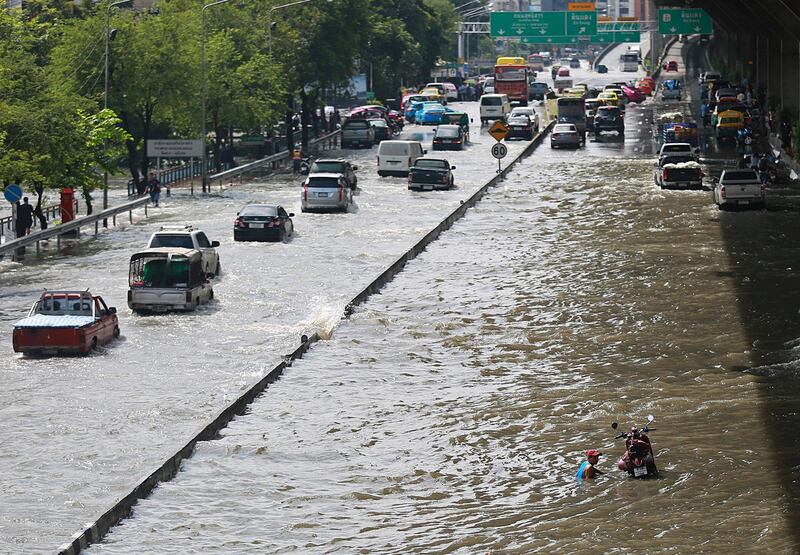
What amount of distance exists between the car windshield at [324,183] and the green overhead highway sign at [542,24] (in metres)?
86.0

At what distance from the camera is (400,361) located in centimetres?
3284

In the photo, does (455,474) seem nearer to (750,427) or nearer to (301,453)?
(301,453)

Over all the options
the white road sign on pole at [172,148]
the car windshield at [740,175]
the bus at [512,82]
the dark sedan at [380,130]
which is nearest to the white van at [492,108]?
the dark sedan at [380,130]

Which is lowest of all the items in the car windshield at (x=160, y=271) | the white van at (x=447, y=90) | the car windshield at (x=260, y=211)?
the car windshield at (x=160, y=271)

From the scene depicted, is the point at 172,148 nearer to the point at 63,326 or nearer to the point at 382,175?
the point at 382,175

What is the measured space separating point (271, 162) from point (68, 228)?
104 ft

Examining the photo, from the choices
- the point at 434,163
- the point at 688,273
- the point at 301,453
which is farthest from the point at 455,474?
the point at 434,163

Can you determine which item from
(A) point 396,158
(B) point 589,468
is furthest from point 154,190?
(B) point 589,468

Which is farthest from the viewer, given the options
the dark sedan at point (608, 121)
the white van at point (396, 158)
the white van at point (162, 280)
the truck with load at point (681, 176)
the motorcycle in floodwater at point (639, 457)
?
the dark sedan at point (608, 121)

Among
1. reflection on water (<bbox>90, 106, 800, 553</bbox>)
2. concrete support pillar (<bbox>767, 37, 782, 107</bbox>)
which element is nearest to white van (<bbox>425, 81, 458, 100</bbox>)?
concrete support pillar (<bbox>767, 37, 782, 107</bbox>)

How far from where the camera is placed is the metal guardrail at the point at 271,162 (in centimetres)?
7171

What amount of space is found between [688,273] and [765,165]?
23.7 metres

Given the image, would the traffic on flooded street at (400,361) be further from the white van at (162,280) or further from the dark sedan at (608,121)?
the dark sedan at (608,121)

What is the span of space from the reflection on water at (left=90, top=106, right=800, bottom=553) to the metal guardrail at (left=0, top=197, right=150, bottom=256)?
11491 millimetres
